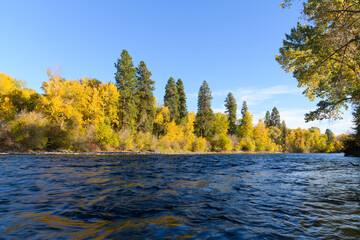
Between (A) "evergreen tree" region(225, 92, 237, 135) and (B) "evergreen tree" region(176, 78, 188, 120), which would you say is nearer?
(B) "evergreen tree" region(176, 78, 188, 120)

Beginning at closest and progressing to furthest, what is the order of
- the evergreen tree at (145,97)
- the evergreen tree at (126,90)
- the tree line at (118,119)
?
the tree line at (118,119) < the evergreen tree at (126,90) < the evergreen tree at (145,97)

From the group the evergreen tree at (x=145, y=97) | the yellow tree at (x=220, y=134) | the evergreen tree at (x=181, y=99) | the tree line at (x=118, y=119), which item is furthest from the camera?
the yellow tree at (x=220, y=134)

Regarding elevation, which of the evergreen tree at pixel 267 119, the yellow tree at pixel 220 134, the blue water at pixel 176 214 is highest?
the evergreen tree at pixel 267 119

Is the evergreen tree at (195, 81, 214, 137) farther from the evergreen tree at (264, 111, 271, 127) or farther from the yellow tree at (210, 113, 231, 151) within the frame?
the evergreen tree at (264, 111, 271, 127)

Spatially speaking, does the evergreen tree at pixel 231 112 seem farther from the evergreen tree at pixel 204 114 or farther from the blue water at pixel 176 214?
the blue water at pixel 176 214

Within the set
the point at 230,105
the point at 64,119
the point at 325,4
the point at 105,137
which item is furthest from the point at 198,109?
the point at 325,4

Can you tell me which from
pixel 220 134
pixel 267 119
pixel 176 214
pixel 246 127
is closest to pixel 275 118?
pixel 267 119

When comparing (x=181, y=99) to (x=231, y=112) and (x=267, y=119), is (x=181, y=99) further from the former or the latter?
(x=267, y=119)

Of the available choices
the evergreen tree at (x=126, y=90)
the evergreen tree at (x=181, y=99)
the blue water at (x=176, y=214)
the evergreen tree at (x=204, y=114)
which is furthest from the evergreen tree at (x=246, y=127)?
the blue water at (x=176, y=214)

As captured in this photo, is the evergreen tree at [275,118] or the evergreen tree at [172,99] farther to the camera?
the evergreen tree at [275,118]

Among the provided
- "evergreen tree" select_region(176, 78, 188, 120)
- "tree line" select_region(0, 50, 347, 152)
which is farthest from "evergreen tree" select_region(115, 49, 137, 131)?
"evergreen tree" select_region(176, 78, 188, 120)

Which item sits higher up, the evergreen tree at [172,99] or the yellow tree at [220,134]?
the evergreen tree at [172,99]

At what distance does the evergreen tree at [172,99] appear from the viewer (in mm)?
63531

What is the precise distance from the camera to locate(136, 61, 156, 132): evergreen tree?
51.7 m
